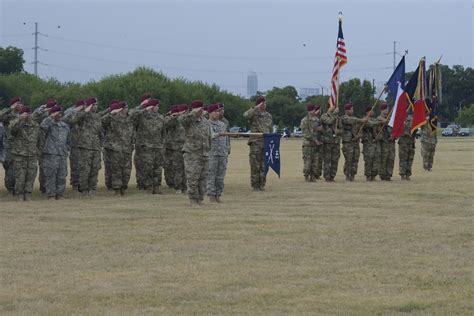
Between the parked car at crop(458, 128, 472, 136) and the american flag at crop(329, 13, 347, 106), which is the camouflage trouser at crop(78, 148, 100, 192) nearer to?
the american flag at crop(329, 13, 347, 106)

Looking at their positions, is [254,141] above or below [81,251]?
above

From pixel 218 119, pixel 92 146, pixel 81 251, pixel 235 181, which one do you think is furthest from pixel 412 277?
pixel 235 181

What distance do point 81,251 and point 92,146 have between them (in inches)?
263

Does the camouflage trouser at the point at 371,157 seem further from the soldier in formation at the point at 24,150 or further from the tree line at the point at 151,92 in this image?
the tree line at the point at 151,92

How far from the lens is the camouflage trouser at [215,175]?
16.5m

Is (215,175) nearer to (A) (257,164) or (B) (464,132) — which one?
(A) (257,164)

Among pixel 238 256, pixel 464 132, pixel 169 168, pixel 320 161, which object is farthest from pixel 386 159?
pixel 464 132

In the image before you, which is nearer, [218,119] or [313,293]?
[313,293]

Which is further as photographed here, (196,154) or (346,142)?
(346,142)

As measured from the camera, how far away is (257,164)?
1917 centimetres

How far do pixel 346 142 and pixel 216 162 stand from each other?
617cm

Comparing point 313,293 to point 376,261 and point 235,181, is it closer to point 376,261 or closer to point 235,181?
point 376,261

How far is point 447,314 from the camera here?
8023 millimetres

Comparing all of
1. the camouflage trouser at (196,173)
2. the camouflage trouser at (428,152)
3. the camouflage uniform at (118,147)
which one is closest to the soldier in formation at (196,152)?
the camouflage trouser at (196,173)
